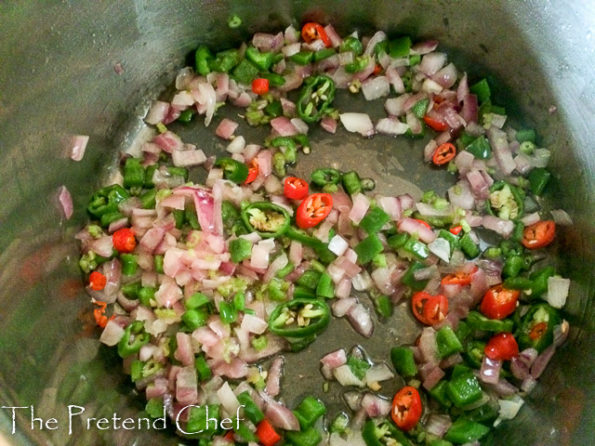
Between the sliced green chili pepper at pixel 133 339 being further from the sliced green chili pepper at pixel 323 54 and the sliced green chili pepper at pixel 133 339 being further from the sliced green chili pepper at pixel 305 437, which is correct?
the sliced green chili pepper at pixel 323 54

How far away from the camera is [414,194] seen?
7.98 feet

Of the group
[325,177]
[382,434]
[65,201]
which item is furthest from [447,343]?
[65,201]

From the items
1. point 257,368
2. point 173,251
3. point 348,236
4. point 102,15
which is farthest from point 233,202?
point 102,15

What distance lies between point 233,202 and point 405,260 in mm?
693

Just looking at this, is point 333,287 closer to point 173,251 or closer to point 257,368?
point 257,368

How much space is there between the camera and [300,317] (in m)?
2.17

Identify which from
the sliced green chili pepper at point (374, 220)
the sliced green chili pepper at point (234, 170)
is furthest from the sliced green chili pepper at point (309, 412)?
the sliced green chili pepper at point (234, 170)

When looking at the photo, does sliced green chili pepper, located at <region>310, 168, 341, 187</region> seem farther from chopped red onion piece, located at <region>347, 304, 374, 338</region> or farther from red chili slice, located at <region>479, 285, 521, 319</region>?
red chili slice, located at <region>479, 285, 521, 319</region>

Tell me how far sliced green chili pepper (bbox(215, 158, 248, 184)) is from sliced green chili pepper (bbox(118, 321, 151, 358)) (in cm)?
64

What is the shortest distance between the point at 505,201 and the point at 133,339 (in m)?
1.50

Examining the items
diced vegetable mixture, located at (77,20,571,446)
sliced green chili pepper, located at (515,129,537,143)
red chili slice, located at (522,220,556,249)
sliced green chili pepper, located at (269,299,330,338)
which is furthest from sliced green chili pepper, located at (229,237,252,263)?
sliced green chili pepper, located at (515,129,537,143)

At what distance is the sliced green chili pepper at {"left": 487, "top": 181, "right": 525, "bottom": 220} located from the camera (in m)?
2.37

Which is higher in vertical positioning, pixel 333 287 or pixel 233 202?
pixel 233 202

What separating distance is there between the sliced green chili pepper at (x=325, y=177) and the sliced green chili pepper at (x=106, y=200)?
0.74 m
